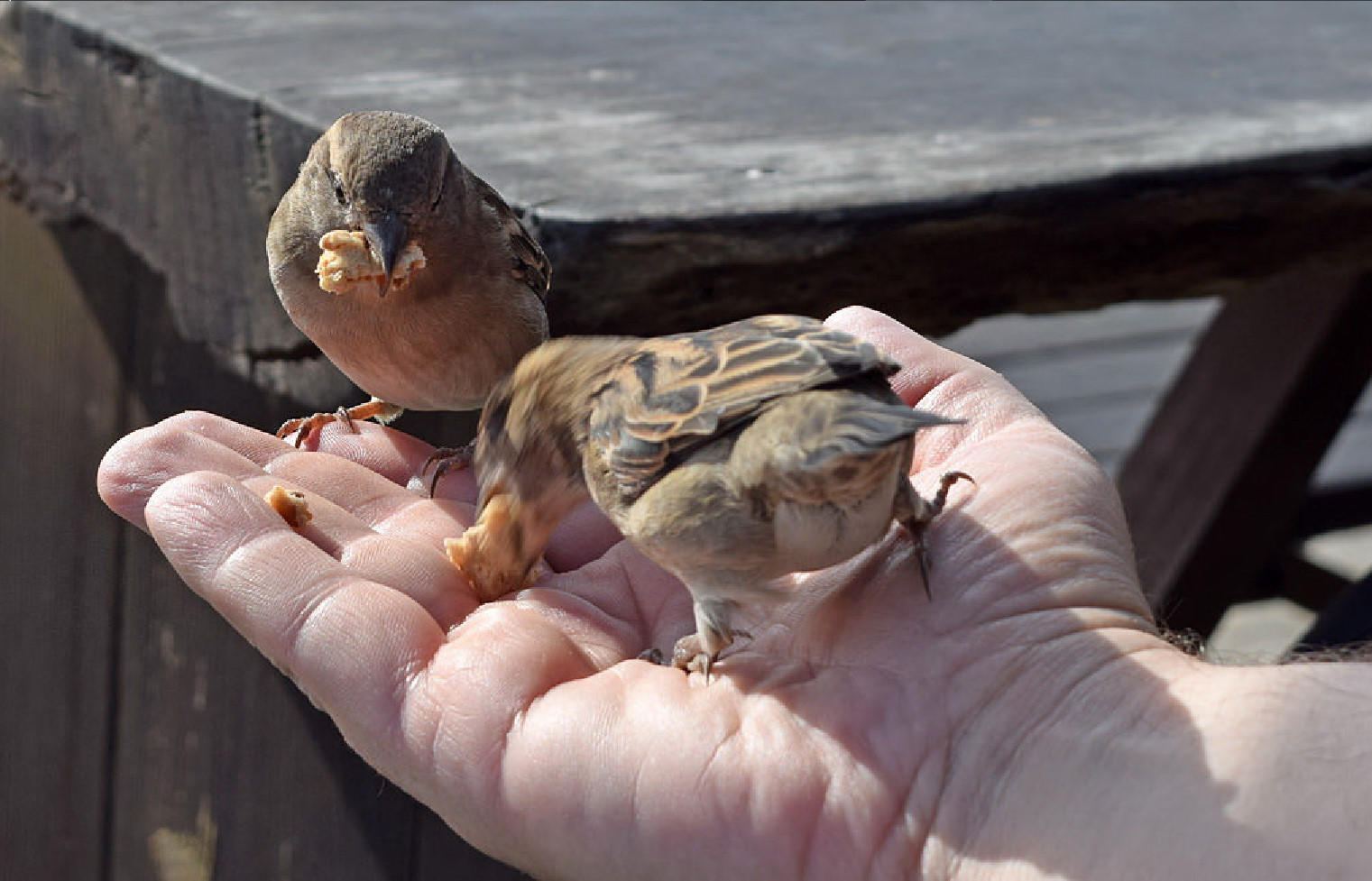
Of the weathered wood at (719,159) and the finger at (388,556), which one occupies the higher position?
the weathered wood at (719,159)

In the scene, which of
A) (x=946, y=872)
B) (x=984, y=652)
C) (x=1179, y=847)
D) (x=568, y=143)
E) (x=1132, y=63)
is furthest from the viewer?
(x=1132, y=63)

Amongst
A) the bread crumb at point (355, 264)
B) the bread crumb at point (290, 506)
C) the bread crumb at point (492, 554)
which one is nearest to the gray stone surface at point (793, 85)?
the bread crumb at point (355, 264)

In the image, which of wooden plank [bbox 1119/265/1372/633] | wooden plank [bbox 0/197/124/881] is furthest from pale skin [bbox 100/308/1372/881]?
wooden plank [bbox 1119/265/1372/633]

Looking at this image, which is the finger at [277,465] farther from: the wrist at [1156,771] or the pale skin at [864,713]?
the wrist at [1156,771]

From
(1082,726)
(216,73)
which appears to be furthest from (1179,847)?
(216,73)

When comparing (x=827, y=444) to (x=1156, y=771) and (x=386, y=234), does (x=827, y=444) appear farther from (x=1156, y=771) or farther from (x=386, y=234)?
(x=386, y=234)

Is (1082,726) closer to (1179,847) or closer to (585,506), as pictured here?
(1179,847)
